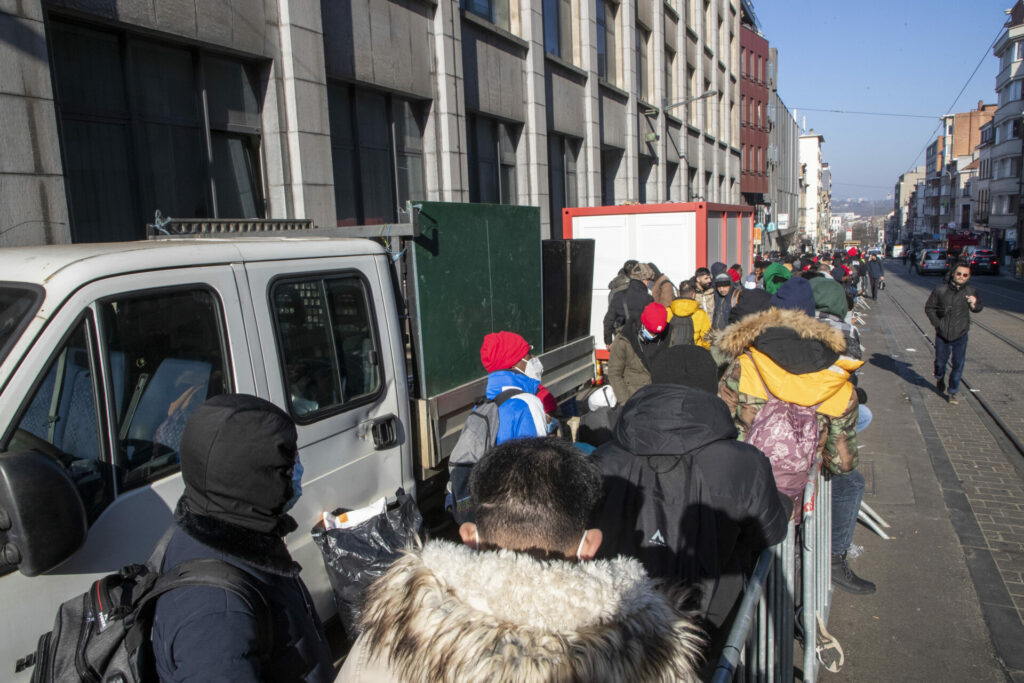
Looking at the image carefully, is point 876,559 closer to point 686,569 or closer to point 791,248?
point 686,569

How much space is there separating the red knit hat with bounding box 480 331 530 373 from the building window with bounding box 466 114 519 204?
8.65 m

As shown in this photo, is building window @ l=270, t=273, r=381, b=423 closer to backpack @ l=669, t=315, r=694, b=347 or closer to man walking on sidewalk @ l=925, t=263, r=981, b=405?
backpack @ l=669, t=315, r=694, b=347

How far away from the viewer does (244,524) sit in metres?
1.80

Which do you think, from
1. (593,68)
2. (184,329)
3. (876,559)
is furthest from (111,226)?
(593,68)

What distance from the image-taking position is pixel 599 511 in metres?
2.73

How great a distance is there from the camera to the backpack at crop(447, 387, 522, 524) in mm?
3895

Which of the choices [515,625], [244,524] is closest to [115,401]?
[244,524]

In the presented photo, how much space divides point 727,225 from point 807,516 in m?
11.0

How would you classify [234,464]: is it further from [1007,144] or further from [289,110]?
[1007,144]

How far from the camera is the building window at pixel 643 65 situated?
68.4ft

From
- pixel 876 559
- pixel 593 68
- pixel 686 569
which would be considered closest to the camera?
pixel 686 569

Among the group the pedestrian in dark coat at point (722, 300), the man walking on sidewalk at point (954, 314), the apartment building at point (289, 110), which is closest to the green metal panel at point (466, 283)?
the apartment building at point (289, 110)

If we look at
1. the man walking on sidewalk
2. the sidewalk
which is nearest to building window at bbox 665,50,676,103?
the man walking on sidewalk

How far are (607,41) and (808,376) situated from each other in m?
16.5
